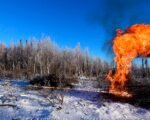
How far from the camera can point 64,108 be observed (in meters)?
13.8

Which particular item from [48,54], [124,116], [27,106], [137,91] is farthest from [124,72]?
[48,54]

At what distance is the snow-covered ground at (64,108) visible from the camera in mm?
12883

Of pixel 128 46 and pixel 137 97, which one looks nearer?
pixel 137 97

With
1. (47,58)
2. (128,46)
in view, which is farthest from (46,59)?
(128,46)

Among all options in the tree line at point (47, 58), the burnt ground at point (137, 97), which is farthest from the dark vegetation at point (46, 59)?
the burnt ground at point (137, 97)

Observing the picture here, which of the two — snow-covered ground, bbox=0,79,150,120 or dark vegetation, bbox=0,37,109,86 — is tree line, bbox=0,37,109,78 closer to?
dark vegetation, bbox=0,37,109,86

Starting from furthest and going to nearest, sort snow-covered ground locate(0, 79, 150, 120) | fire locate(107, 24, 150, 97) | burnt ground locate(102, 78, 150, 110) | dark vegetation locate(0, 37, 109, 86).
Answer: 1. dark vegetation locate(0, 37, 109, 86)
2. fire locate(107, 24, 150, 97)
3. burnt ground locate(102, 78, 150, 110)
4. snow-covered ground locate(0, 79, 150, 120)

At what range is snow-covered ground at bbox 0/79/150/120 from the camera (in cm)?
1288

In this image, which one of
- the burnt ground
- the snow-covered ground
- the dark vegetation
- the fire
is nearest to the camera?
the snow-covered ground

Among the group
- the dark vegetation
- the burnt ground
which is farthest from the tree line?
the burnt ground

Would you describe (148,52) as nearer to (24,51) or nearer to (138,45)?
(138,45)

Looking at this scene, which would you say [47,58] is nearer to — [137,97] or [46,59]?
[46,59]

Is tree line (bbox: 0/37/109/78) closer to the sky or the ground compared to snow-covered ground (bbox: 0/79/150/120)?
closer to the sky

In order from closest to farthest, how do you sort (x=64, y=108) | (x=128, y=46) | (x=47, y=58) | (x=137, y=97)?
(x=64, y=108) → (x=137, y=97) → (x=128, y=46) → (x=47, y=58)
